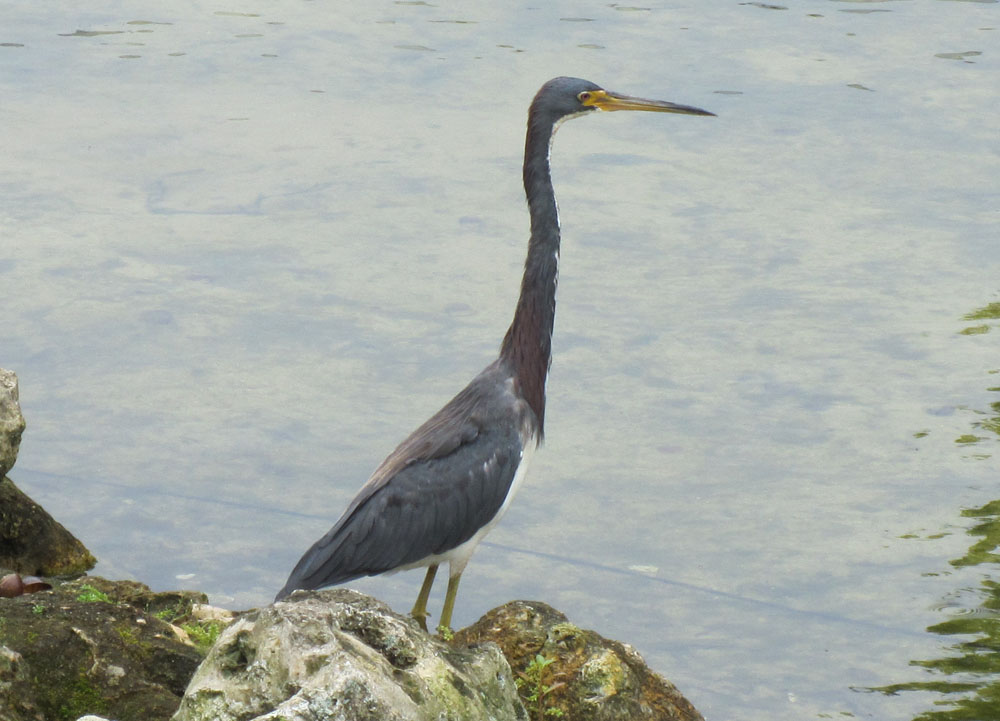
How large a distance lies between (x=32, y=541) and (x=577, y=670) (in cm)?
280

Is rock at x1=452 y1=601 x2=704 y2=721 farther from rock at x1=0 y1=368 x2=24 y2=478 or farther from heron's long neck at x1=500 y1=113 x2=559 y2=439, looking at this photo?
rock at x1=0 y1=368 x2=24 y2=478

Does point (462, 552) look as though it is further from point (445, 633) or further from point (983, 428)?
point (983, 428)

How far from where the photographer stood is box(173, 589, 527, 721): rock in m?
3.24

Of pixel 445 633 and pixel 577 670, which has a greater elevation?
pixel 577 670

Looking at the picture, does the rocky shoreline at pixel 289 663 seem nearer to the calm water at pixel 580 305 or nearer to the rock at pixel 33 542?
the rock at pixel 33 542

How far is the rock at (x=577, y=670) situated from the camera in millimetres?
4621

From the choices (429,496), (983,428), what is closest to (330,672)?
(429,496)

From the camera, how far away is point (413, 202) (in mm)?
10273

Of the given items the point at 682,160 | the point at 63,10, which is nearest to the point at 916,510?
the point at 682,160

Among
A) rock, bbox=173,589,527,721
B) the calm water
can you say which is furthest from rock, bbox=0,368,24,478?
rock, bbox=173,589,527,721

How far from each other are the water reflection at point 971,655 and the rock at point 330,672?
9.47 ft

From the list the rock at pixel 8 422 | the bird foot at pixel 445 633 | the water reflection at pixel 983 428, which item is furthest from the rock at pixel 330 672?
the water reflection at pixel 983 428

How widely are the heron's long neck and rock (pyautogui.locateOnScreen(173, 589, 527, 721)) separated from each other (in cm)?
268

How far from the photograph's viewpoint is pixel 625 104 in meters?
6.84
